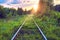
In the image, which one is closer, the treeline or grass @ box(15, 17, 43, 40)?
grass @ box(15, 17, 43, 40)

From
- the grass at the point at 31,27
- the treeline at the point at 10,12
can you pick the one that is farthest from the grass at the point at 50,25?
the treeline at the point at 10,12

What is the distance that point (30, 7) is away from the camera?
3.07 meters

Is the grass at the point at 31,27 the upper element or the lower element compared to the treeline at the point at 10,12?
lower

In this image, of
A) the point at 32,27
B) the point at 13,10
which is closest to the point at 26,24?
the point at 32,27

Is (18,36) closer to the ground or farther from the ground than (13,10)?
closer to the ground

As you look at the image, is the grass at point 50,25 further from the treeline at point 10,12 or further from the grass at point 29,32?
the treeline at point 10,12

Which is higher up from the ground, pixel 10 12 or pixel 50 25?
pixel 10 12

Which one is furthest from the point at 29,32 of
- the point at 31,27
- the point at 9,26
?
the point at 9,26

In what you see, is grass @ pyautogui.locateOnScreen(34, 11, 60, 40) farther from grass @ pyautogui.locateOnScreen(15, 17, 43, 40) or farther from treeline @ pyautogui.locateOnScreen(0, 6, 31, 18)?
treeline @ pyautogui.locateOnScreen(0, 6, 31, 18)

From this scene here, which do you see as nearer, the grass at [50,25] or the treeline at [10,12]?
the grass at [50,25]

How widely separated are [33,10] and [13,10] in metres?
0.31

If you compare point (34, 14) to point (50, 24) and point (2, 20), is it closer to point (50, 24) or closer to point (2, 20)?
point (50, 24)

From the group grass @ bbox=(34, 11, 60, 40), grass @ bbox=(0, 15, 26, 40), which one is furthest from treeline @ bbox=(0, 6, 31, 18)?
grass @ bbox=(34, 11, 60, 40)

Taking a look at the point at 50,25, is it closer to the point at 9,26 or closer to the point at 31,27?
the point at 31,27
